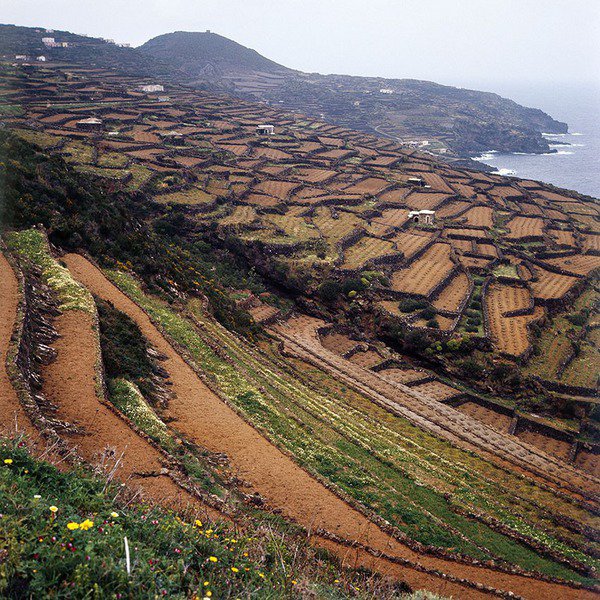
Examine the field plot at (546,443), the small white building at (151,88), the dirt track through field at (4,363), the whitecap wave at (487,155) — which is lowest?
the field plot at (546,443)

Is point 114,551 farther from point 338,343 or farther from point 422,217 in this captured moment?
point 422,217

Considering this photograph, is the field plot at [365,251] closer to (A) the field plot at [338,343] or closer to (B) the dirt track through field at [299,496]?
(A) the field plot at [338,343]

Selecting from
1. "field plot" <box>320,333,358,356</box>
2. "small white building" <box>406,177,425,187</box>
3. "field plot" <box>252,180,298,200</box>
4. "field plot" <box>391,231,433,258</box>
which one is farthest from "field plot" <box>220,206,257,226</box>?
"small white building" <box>406,177,425,187</box>

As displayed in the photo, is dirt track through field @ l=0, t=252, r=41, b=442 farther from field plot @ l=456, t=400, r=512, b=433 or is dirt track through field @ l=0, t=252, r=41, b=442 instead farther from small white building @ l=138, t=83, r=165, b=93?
small white building @ l=138, t=83, r=165, b=93

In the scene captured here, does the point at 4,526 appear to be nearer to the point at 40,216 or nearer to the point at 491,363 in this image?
the point at 40,216

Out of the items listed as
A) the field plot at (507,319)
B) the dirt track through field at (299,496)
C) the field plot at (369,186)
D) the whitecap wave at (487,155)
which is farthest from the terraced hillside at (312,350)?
the whitecap wave at (487,155)

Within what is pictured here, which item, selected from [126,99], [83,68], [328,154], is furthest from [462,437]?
[83,68]
